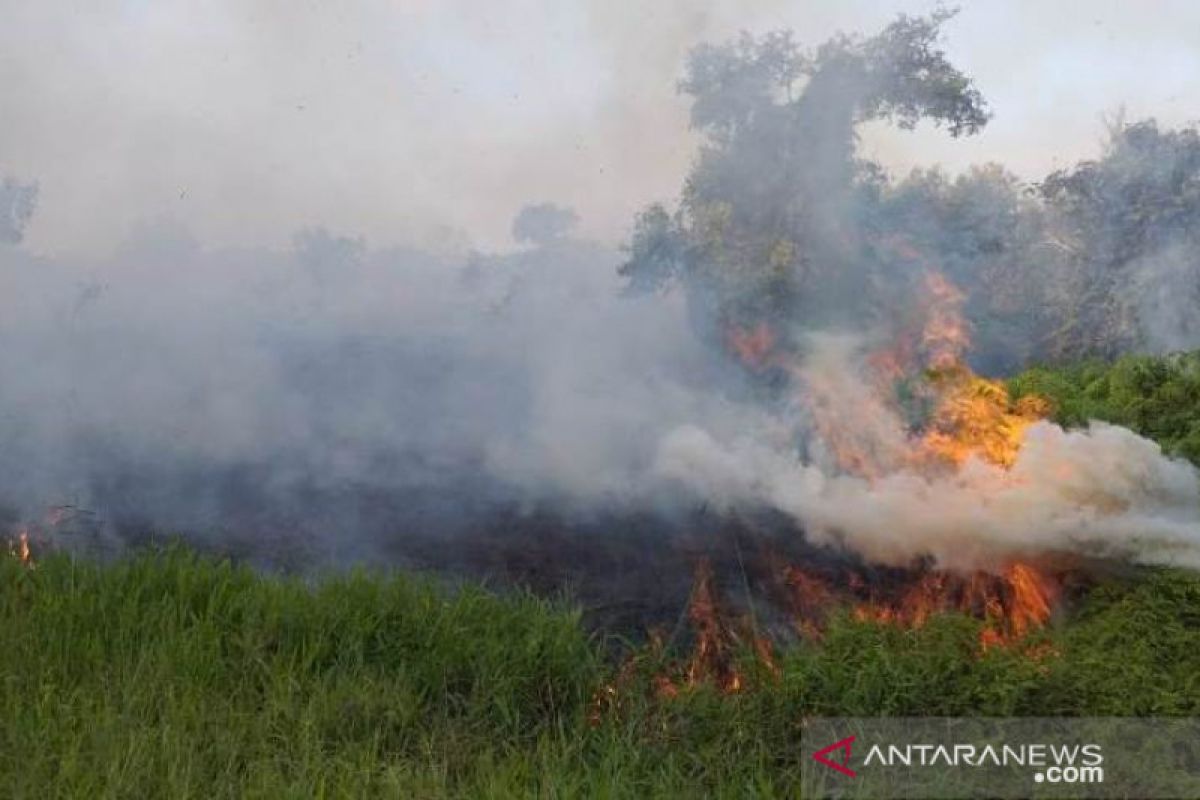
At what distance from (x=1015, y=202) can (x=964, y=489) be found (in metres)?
13.4

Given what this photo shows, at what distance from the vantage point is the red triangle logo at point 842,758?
5.11 meters

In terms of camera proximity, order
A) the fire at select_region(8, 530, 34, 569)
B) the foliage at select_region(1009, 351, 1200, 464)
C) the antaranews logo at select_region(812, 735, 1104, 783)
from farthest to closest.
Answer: the foliage at select_region(1009, 351, 1200, 464)
the fire at select_region(8, 530, 34, 569)
the antaranews logo at select_region(812, 735, 1104, 783)

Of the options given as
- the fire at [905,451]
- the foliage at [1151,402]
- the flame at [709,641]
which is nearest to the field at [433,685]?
the flame at [709,641]

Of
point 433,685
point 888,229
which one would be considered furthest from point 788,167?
point 433,685

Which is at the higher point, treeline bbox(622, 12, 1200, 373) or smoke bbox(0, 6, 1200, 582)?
treeline bbox(622, 12, 1200, 373)

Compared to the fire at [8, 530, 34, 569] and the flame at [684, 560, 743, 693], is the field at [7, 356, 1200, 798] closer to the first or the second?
the flame at [684, 560, 743, 693]

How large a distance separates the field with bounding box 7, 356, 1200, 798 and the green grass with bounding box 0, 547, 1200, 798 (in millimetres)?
13

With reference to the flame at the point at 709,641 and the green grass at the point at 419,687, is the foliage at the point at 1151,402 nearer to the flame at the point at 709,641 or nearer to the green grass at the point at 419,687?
Answer: the green grass at the point at 419,687

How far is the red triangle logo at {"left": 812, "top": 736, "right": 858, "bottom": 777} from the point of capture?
5107mm

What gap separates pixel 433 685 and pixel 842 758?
7.19 ft

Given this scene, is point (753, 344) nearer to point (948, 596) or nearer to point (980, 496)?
point (980, 496)

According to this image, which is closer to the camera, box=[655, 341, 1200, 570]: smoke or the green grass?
the green grass

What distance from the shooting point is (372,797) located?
4.82m

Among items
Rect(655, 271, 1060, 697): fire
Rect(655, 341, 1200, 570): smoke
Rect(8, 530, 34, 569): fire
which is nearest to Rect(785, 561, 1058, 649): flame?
Rect(655, 271, 1060, 697): fire
